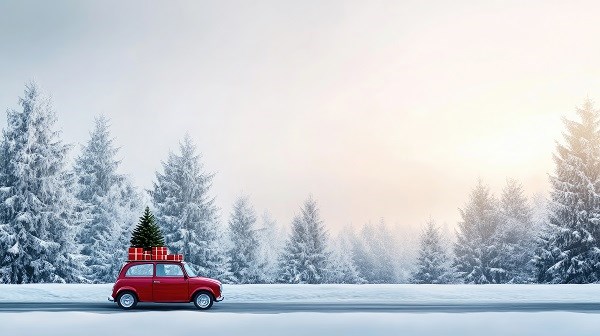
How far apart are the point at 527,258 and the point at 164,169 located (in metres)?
36.1

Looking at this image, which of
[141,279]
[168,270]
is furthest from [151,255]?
[168,270]

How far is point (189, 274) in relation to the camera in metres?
24.9

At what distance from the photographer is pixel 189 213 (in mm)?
55188

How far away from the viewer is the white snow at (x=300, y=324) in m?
17.0

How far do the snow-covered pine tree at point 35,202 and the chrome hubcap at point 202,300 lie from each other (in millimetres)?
22768

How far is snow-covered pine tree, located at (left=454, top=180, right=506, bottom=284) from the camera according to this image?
60.4m

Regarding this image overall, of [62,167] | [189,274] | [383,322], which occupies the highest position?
[62,167]

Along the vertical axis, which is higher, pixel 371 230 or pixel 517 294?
pixel 371 230

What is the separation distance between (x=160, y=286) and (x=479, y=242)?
44064mm

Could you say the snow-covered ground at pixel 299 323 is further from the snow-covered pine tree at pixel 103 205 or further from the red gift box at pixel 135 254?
the snow-covered pine tree at pixel 103 205

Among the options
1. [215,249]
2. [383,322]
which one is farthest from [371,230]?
[383,322]

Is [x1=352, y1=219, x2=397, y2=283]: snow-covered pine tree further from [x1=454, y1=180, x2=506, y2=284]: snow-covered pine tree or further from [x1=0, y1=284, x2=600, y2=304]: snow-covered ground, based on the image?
[x1=0, y1=284, x2=600, y2=304]: snow-covered ground

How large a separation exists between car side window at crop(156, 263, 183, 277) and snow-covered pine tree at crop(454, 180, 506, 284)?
137ft

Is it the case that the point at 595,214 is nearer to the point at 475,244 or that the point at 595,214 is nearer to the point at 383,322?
the point at 475,244
